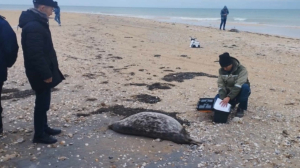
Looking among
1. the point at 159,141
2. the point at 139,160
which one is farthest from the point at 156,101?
the point at 139,160

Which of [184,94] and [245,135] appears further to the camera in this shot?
[184,94]

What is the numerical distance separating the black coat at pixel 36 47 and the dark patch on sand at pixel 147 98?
2996 millimetres

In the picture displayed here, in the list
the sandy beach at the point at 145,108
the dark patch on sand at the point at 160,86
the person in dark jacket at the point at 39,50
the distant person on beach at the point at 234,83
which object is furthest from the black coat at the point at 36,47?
the dark patch on sand at the point at 160,86

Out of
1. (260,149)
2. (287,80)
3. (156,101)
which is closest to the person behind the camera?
(260,149)

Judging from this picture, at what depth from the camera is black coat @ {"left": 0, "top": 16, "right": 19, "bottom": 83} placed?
4320 mm

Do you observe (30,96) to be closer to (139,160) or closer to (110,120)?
(110,120)

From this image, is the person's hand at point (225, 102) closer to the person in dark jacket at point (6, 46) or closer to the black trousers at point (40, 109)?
the black trousers at point (40, 109)

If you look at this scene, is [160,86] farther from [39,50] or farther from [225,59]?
[39,50]

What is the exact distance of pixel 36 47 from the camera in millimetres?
A: 4000

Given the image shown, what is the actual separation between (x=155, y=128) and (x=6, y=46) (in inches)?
99.6

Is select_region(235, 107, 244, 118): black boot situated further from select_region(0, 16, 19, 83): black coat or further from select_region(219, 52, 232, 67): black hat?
select_region(0, 16, 19, 83): black coat

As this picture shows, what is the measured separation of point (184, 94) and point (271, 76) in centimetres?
401

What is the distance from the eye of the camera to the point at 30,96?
22.8 feet

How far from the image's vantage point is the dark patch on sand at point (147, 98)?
271 inches
